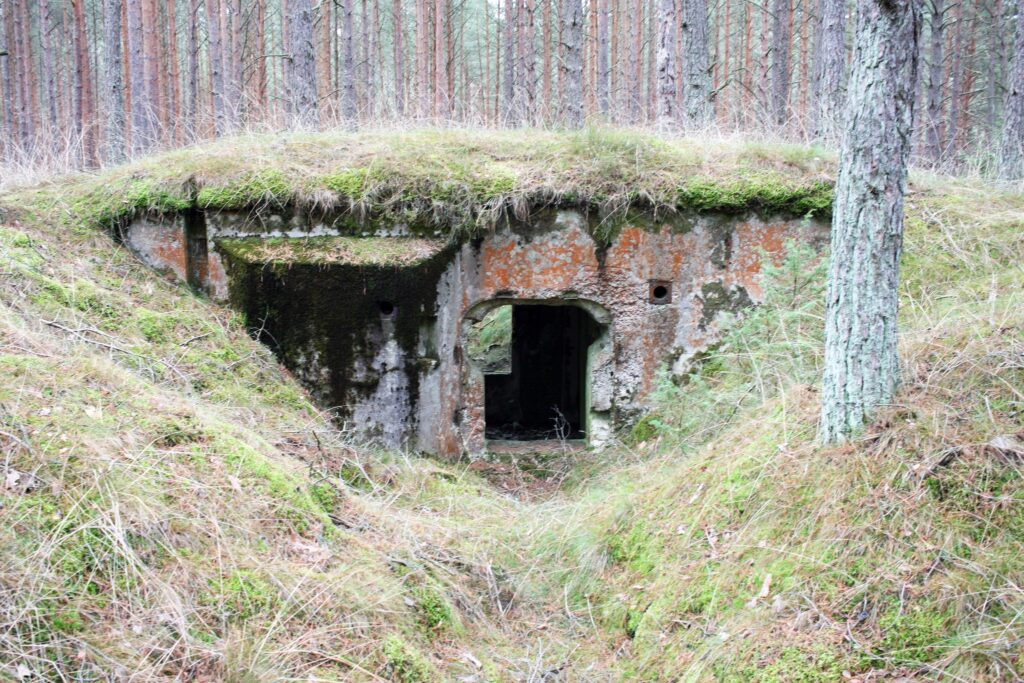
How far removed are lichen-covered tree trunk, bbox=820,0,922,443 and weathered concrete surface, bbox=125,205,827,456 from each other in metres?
2.95

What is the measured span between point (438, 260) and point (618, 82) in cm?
1871

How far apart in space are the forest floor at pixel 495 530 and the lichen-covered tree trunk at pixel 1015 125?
4.02 meters

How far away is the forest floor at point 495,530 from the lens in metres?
2.60

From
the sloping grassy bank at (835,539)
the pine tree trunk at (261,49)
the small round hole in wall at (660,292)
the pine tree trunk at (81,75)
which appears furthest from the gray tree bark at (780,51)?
the pine tree trunk at (81,75)

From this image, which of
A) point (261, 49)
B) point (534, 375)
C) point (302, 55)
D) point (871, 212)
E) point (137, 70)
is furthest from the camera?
point (261, 49)

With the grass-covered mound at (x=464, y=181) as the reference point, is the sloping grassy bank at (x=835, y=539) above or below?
below

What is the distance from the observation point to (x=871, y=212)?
10.8ft

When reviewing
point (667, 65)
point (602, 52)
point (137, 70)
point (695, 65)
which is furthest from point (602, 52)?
point (137, 70)

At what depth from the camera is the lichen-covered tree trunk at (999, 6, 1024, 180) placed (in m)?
8.50

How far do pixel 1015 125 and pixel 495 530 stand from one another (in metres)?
8.21

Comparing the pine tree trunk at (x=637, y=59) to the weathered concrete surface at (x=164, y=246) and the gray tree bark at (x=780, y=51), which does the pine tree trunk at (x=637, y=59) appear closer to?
the gray tree bark at (x=780, y=51)

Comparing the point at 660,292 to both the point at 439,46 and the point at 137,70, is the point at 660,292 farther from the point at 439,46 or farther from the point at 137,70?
the point at 439,46

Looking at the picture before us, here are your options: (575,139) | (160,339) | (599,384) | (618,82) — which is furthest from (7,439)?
(618,82)

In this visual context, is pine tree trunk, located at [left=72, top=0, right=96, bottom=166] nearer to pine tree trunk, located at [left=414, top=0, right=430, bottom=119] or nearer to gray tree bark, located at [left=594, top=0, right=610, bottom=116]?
pine tree trunk, located at [left=414, top=0, right=430, bottom=119]
